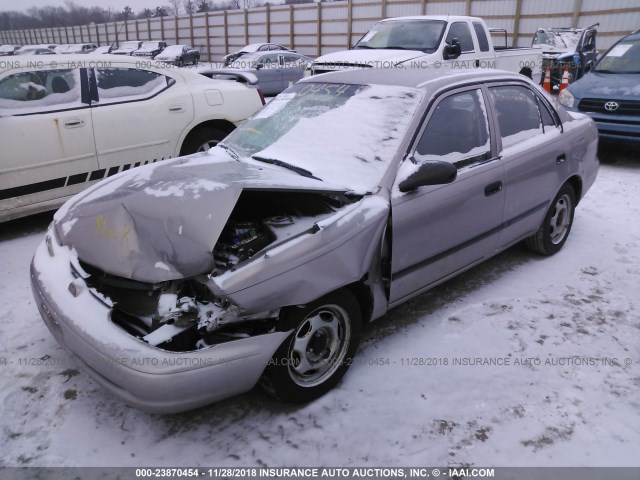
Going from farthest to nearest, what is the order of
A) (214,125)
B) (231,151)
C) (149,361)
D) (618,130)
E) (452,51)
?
(452,51) → (618,130) → (214,125) → (231,151) → (149,361)

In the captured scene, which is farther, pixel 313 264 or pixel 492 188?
pixel 492 188

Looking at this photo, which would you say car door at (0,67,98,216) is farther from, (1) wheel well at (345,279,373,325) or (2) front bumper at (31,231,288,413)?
(1) wheel well at (345,279,373,325)

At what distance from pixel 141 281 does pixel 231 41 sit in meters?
29.4

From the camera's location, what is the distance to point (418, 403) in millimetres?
2619

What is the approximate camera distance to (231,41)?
1134 inches

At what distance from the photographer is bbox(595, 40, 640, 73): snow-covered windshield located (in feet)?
24.9

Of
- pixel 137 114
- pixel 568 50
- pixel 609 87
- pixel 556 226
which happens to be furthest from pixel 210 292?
pixel 568 50

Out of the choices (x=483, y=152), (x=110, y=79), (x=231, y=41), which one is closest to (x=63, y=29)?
(x=231, y=41)

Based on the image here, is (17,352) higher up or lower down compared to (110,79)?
lower down

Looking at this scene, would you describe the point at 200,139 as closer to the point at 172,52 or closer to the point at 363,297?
the point at 363,297

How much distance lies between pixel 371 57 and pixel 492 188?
5670 millimetres

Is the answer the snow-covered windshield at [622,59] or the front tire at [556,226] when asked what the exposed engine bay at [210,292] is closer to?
the front tire at [556,226]

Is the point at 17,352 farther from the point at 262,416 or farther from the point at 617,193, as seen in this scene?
the point at 617,193

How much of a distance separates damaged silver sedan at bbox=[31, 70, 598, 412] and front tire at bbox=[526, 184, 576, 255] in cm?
48
